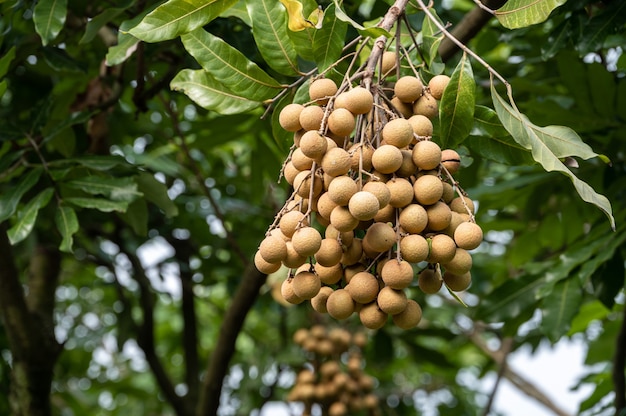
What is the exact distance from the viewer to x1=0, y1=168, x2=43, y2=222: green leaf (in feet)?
4.25

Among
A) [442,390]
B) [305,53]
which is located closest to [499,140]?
[305,53]

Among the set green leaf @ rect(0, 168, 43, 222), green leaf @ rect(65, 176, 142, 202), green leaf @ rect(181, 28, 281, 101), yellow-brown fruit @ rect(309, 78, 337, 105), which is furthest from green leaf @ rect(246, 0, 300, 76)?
green leaf @ rect(0, 168, 43, 222)

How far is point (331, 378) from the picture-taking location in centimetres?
237

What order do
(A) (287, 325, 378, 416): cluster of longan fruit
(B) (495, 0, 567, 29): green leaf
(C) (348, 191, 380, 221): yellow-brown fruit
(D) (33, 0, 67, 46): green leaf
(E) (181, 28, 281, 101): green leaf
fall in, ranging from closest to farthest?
(C) (348, 191, 380, 221): yellow-brown fruit, (B) (495, 0, 567, 29): green leaf, (E) (181, 28, 281, 101): green leaf, (D) (33, 0, 67, 46): green leaf, (A) (287, 325, 378, 416): cluster of longan fruit

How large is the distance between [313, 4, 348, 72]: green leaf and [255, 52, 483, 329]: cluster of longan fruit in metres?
0.10

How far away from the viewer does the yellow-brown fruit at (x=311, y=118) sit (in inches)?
31.6

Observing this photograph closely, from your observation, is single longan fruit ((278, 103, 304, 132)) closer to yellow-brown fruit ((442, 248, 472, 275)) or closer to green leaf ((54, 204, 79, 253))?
yellow-brown fruit ((442, 248, 472, 275))

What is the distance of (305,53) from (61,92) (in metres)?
1.09

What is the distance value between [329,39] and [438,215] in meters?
0.28

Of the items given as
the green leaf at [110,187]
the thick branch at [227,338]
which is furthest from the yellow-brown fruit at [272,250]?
the thick branch at [227,338]

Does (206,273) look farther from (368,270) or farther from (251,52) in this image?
(368,270)

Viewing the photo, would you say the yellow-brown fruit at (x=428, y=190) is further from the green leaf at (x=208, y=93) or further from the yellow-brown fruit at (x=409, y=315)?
the green leaf at (x=208, y=93)

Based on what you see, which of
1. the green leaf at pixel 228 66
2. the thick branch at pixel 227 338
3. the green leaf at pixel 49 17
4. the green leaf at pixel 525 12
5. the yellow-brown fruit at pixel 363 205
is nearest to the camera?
the yellow-brown fruit at pixel 363 205

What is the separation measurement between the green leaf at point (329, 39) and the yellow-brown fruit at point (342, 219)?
244mm
